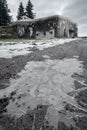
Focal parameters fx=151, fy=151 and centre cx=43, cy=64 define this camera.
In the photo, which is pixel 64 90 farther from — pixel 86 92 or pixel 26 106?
pixel 26 106

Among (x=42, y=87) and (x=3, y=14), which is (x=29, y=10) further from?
(x=42, y=87)

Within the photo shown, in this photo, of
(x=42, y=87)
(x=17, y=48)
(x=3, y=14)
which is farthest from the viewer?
(x=3, y=14)

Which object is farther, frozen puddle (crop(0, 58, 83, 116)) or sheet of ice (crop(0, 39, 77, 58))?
sheet of ice (crop(0, 39, 77, 58))

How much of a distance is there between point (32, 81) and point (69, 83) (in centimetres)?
106

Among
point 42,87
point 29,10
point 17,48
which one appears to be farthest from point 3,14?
point 42,87

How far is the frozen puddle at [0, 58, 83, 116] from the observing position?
3.24 metres

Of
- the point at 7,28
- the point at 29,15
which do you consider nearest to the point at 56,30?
the point at 7,28

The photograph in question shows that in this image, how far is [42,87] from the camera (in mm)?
3969

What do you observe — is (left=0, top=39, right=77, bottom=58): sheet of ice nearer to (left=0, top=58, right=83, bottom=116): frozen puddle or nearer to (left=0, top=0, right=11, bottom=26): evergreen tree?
(left=0, top=58, right=83, bottom=116): frozen puddle

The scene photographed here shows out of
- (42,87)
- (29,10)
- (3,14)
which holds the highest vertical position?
(29,10)

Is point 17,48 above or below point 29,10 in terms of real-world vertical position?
below

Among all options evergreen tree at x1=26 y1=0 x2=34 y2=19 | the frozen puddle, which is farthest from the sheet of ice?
evergreen tree at x1=26 y1=0 x2=34 y2=19

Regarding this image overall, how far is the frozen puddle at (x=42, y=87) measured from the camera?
10.6ft

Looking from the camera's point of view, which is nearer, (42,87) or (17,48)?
(42,87)
